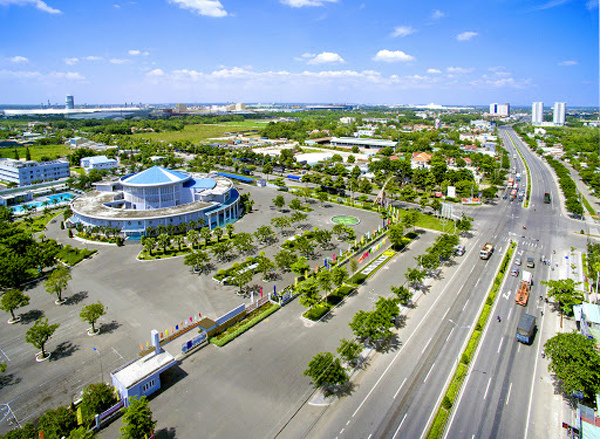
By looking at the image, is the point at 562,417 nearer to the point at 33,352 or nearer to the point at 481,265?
the point at 481,265

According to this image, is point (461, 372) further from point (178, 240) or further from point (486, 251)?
point (178, 240)

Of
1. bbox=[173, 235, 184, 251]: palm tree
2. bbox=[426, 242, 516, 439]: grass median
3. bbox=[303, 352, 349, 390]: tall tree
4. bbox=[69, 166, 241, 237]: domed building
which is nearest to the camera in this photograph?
bbox=[426, 242, 516, 439]: grass median

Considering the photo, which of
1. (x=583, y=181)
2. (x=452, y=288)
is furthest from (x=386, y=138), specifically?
(x=452, y=288)

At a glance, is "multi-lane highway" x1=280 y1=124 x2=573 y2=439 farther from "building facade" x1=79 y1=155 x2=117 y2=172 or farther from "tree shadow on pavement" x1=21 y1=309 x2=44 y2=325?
"building facade" x1=79 y1=155 x2=117 y2=172

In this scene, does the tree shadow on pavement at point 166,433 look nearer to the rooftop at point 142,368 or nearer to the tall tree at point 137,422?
the tall tree at point 137,422

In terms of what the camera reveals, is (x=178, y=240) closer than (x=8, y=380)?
No

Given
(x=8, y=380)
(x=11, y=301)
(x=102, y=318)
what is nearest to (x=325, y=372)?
(x=102, y=318)

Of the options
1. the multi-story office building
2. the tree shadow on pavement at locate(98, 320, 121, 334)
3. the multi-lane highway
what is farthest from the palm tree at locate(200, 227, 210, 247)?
the multi-story office building
